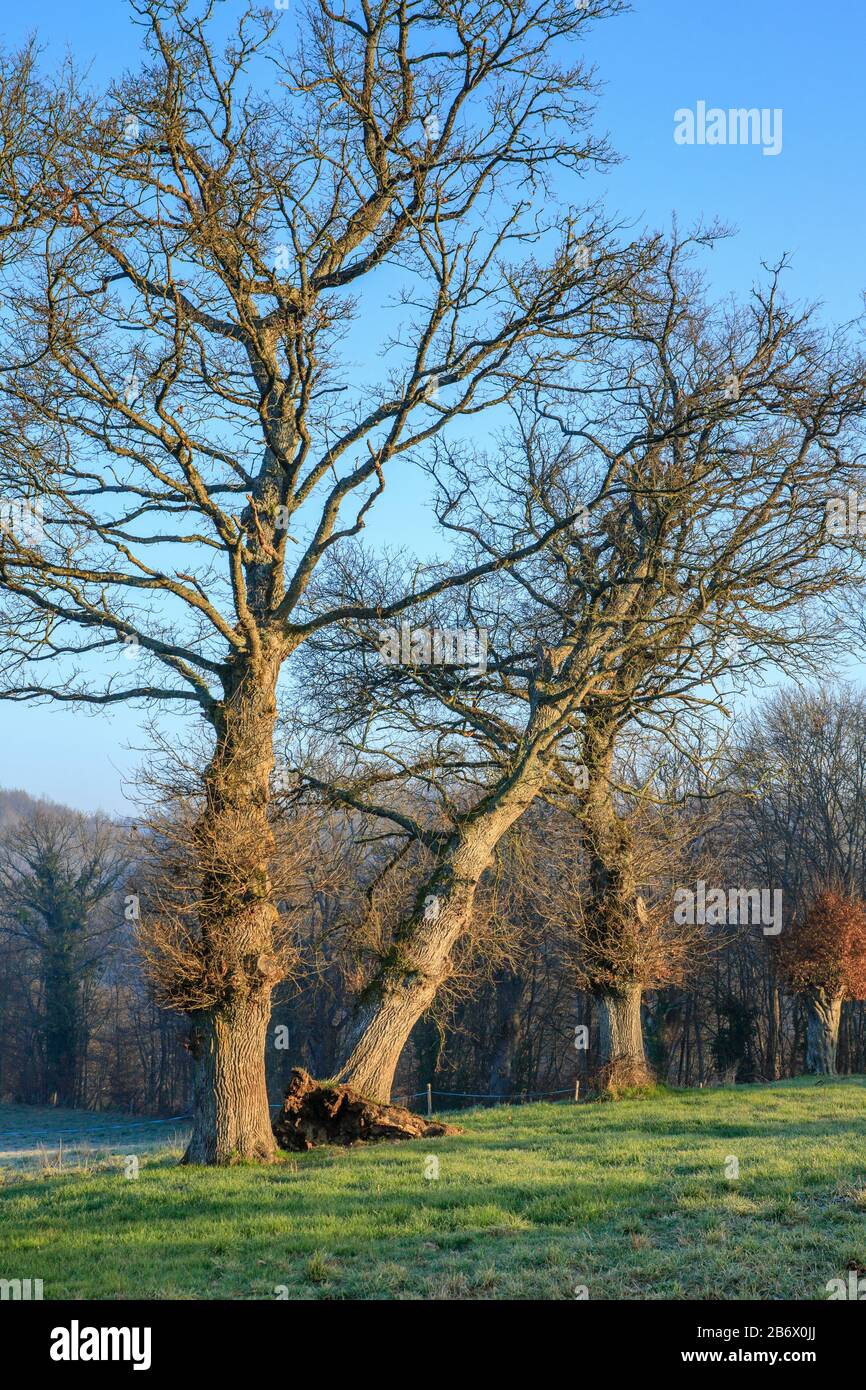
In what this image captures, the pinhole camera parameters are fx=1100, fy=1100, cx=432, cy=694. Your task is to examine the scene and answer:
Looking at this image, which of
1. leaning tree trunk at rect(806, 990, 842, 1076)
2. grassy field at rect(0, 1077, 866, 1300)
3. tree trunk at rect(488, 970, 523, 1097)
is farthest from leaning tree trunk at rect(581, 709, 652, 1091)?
tree trunk at rect(488, 970, 523, 1097)

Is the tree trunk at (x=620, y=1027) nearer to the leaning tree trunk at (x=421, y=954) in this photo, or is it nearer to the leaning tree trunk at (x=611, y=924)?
the leaning tree trunk at (x=611, y=924)

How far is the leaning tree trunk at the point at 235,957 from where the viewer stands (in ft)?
38.0

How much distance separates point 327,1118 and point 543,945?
27.5 meters

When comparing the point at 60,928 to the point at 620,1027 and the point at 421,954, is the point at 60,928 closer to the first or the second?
the point at 620,1027

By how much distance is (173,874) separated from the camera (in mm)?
11609

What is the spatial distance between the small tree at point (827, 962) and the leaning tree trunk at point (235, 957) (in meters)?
17.5

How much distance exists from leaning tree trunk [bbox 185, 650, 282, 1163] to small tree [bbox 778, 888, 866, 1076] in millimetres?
17536

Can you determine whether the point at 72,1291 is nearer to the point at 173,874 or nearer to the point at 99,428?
the point at 173,874

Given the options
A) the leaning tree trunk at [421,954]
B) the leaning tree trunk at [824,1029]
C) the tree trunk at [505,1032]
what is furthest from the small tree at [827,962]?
the tree trunk at [505,1032]

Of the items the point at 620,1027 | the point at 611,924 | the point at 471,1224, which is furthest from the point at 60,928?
the point at 471,1224

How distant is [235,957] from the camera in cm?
1172

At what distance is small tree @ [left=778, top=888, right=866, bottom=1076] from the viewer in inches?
1017

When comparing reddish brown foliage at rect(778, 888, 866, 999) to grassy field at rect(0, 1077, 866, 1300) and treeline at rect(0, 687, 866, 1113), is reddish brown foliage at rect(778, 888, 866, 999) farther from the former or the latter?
grassy field at rect(0, 1077, 866, 1300)
